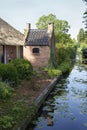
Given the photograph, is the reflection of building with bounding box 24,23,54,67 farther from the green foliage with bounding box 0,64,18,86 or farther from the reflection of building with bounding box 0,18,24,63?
the green foliage with bounding box 0,64,18,86

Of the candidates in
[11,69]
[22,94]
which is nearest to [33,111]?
[22,94]

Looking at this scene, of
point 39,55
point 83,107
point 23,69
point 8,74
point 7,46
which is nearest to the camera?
point 83,107

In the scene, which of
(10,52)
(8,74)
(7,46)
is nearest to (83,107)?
(8,74)

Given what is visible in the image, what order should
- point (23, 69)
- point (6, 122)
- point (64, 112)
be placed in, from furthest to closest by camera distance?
Result: point (23, 69)
point (64, 112)
point (6, 122)

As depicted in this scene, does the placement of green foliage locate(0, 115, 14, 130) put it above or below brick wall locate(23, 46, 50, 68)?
below

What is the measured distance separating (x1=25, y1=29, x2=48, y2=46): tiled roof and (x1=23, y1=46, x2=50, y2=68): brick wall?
1.90ft

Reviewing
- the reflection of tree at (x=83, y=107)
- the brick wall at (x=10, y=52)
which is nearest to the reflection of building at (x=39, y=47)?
the brick wall at (x=10, y=52)

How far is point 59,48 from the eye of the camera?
42812 mm

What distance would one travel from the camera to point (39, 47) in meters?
35.5

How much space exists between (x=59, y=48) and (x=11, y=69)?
80.5ft

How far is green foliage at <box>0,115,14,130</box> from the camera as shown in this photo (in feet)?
35.3

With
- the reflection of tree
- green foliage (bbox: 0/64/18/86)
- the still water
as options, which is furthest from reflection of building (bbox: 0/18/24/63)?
the reflection of tree

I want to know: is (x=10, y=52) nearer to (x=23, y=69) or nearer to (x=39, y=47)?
(x=39, y=47)

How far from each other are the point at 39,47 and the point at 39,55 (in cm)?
114
